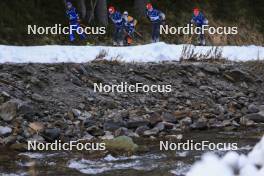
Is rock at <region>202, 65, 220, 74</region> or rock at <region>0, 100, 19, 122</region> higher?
rock at <region>202, 65, 220, 74</region>

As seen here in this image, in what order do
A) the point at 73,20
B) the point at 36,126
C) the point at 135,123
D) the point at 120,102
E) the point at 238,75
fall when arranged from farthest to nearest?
the point at 73,20
the point at 238,75
the point at 120,102
the point at 135,123
the point at 36,126

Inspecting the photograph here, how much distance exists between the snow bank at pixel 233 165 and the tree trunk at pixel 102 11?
22.7 meters

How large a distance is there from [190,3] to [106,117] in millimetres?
18958

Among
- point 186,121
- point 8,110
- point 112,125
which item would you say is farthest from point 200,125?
point 8,110

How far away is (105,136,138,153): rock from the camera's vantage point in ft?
30.1

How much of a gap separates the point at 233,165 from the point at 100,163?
632 centimetres

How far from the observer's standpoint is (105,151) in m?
9.09

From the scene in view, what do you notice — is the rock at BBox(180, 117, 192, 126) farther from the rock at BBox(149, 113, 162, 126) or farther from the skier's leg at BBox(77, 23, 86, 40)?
the skier's leg at BBox(77, 23, 86, 40)

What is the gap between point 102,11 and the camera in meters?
24.3

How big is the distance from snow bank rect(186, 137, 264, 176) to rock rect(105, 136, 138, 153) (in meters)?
7.12

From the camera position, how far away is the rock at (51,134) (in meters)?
10.4

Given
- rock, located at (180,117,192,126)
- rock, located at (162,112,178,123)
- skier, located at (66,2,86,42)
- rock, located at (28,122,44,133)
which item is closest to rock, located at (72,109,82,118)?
rock, located at (28,122,44,133)

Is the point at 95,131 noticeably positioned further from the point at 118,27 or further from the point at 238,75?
the point at 118,27

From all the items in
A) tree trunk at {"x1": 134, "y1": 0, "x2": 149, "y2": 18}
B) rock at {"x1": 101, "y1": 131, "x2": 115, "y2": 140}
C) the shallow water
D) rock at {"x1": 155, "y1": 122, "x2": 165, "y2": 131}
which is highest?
tree trunk at {"x1": 134, "y1": 0, "x2": 149, "y2": 18}
